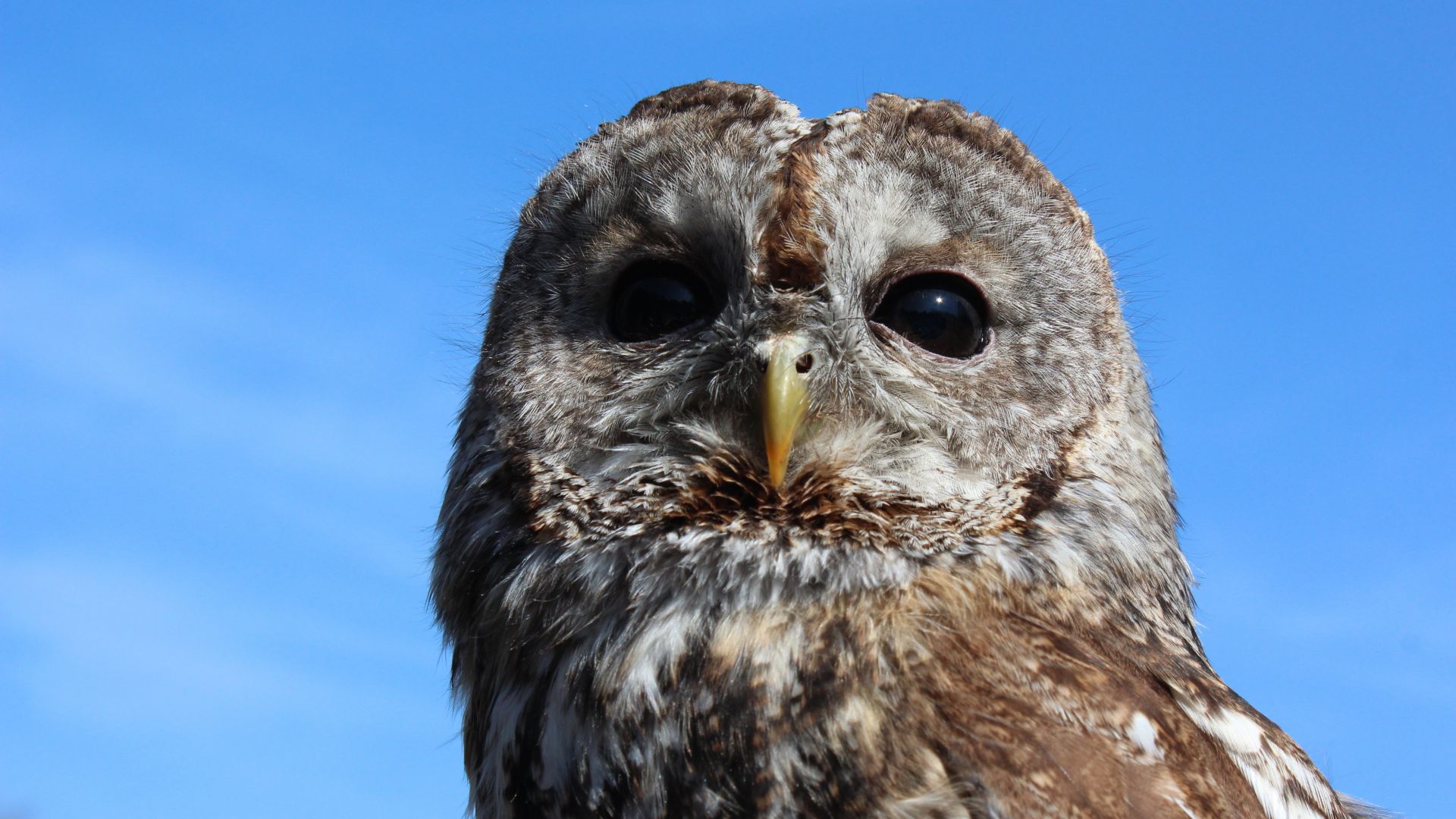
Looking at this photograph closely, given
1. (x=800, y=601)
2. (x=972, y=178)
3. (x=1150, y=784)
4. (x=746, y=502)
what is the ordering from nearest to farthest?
1. (x=1150, y=784)
2. (x=800, y=601)
3. (x=746, y=502)
4. (x=972, y=178)

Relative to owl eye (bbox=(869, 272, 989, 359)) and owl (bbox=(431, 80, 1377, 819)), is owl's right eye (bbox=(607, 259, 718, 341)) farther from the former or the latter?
owl eye (bbox=(869, 272, 989, 359))

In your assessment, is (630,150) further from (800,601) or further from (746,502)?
(800,601)

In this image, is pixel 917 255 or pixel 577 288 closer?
pixel 917 255

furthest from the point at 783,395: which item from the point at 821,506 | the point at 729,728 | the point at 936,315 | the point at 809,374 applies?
Answer: the point at 729,728

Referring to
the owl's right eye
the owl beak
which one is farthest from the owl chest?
the owl's right eye

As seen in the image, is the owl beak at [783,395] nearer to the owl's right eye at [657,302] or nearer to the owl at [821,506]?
the owl at [821,506]

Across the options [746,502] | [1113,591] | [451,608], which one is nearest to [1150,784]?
[1113,591]

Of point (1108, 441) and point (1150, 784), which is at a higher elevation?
point (1108, 441)
